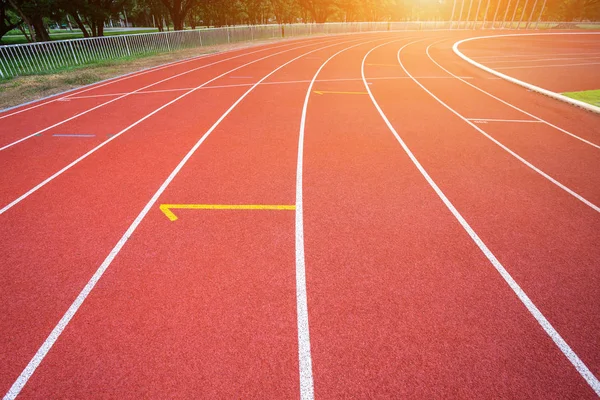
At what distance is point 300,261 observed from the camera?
411 cm

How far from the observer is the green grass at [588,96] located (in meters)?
10.9

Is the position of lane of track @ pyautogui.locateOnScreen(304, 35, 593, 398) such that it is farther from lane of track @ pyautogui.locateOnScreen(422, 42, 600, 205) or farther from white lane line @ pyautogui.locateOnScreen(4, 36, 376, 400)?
lane of track @ pyautogui.locateOnScreen(422, 42, 600, 205)

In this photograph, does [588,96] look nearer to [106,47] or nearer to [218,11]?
[106,47]

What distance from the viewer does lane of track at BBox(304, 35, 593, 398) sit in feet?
9.16

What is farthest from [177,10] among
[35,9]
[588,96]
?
[588,96]

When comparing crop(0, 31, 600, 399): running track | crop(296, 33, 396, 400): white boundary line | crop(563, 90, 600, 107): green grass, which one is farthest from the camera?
crop(563, 90, 600, 107): green grass

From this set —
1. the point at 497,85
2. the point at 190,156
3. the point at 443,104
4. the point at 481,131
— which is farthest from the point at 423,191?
the point at 497,85

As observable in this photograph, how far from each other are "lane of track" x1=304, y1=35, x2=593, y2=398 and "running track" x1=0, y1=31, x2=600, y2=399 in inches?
0.8

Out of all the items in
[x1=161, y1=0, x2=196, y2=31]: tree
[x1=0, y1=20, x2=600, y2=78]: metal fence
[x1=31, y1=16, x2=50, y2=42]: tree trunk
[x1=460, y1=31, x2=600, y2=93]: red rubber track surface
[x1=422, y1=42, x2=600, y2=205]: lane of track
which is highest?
[x1=161, y1=0, x2=196, y2=31]: tree

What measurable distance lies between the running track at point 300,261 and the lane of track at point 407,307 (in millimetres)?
20

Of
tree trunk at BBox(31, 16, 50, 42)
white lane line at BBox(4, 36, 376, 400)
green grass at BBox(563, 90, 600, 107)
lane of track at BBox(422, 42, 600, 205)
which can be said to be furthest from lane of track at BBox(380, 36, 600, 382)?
tree trunk at BBox(31, 16, 50, 42)

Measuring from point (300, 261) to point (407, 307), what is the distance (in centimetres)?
139

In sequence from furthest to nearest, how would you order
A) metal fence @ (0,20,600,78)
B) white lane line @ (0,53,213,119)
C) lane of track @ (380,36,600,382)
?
metal fence @ (0,20,600,78)
white lane line @ (0,53,213,119)
lane of track @ (380,36,600,382)

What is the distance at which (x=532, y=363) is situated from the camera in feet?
9.58
